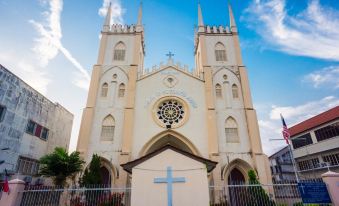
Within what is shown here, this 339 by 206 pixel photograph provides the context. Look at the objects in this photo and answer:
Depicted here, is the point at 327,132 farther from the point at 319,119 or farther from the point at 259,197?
the point at 259,197

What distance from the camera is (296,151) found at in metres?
27.7

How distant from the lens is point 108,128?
18562 mm

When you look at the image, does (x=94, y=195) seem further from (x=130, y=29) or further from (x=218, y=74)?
(x=130, y=29)

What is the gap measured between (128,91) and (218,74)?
9130 millimetres

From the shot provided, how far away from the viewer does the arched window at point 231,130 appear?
18.2 metres

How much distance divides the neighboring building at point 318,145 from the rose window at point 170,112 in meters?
11.8

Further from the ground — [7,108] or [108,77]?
[108,77]

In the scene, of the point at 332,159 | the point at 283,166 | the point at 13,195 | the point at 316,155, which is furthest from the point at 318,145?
the point at 13,195

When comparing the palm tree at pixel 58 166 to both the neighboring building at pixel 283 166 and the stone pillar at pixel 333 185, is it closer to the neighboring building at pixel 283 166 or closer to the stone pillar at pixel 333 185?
the stone pillar at pixel 333 185

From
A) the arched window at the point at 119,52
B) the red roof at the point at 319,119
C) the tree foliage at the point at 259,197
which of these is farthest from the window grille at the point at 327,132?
the arched window at the point at 119,52

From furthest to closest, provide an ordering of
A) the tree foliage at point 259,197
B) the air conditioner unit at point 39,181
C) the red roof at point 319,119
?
the red roof at point 319,119 → the air conditioner unit at point 39,181 → the tree foliage at point 259,197

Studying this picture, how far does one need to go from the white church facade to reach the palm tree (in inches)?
140

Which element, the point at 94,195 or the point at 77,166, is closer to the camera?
the point at 94,195

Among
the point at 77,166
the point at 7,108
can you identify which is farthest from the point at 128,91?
the point at 7,108
